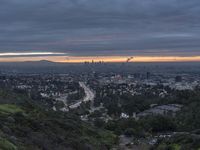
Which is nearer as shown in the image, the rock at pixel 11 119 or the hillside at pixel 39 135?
the hillside at pixel 39 135

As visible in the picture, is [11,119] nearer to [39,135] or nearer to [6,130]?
[39,135]

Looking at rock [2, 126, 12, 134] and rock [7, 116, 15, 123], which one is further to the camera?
rock [7, 116, 15, 123]

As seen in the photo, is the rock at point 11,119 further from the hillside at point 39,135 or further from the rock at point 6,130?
the rock at point 6,130

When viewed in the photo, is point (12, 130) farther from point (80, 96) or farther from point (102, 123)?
point (80, 96)

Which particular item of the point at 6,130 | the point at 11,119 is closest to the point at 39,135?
the point at 6,130

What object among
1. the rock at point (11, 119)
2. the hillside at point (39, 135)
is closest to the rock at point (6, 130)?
the hillside at point (39, 135)

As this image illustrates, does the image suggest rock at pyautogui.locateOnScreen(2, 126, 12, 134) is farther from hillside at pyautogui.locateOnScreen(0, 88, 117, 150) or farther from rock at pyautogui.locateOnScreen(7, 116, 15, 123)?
rock at pyautogui.locateOnScreen(7, 116, 15, 123)

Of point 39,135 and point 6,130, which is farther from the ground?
point 6,130

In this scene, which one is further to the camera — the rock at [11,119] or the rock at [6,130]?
the rock at [11,119]

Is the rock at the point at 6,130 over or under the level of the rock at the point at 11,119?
over

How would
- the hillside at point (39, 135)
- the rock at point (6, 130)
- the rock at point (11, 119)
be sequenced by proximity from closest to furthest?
the hillside at point (39, 135)
the rock at point (6, 130)
the rock at point (11, 119)

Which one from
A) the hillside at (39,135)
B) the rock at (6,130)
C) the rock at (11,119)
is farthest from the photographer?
the rock at (11,119)

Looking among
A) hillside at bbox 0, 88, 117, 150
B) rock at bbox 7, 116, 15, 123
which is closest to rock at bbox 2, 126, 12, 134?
hillside at bbox 0, 88, 117, 150
